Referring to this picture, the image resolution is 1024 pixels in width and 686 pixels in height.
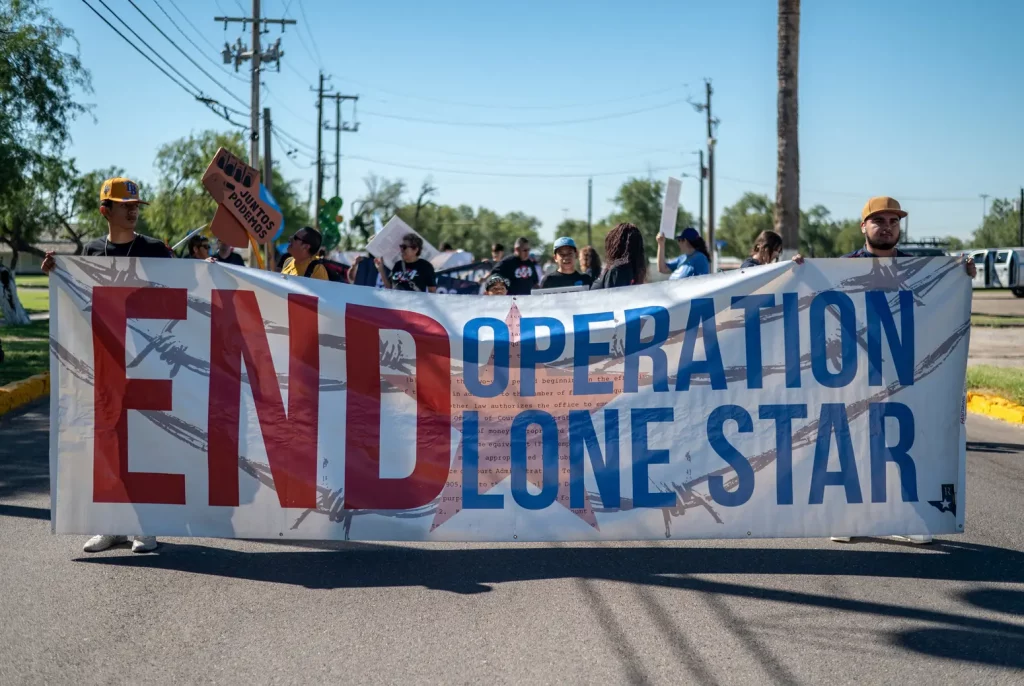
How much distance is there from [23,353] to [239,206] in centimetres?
1082

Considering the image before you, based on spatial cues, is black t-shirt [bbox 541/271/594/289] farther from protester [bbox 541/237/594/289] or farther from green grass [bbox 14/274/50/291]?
green grass [bbox 14/274/50/291]

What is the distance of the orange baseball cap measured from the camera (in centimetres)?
624

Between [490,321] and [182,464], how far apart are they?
1986 mm

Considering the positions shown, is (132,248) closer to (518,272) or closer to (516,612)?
(516,612)

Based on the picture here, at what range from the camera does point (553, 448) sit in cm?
590

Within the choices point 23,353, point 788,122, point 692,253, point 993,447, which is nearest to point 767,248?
point 692,253

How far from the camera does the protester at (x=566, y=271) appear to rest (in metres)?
9.33

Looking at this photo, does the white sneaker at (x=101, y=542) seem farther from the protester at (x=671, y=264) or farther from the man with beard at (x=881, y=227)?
the protester at (x=671, y=264)

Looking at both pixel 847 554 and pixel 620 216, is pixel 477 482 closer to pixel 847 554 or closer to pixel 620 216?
pixel 847 554

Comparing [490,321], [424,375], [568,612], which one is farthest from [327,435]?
[568,612]

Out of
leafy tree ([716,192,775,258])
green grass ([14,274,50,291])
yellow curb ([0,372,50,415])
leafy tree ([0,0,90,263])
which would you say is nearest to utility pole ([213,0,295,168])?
leafy tree ([0,0,90,263])

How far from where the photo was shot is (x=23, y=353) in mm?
17250

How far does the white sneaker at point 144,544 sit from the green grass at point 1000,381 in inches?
393

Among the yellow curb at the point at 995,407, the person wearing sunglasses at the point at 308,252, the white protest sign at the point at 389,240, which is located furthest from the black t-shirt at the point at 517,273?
the yellow curb at the point at 995,407
